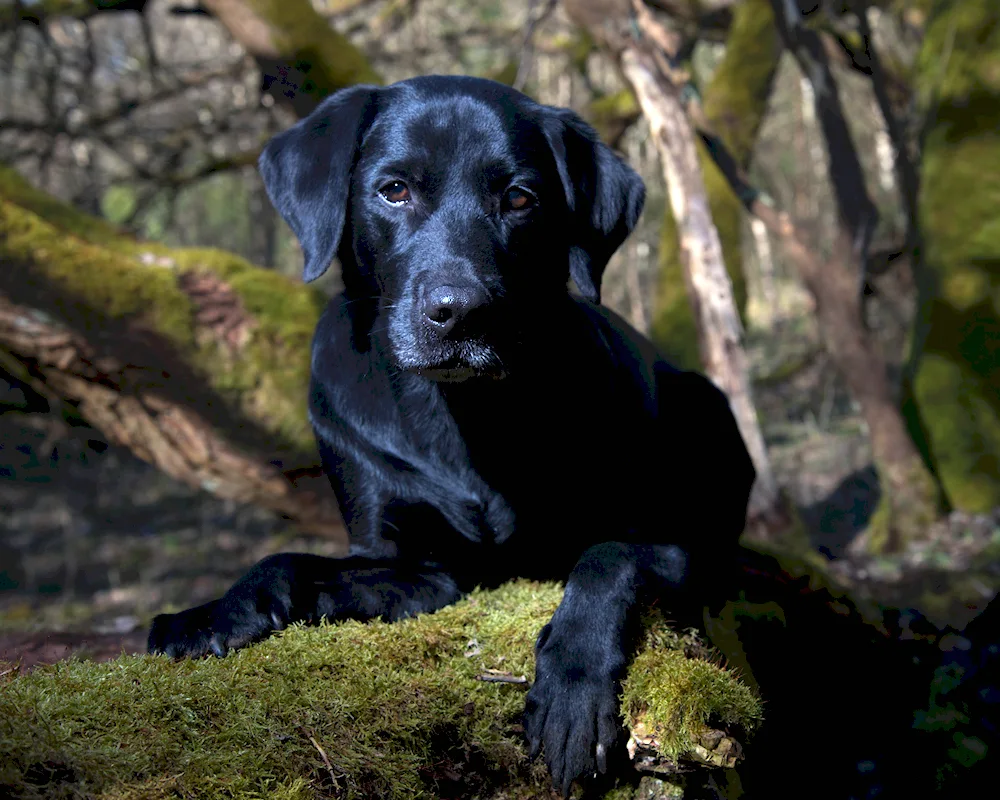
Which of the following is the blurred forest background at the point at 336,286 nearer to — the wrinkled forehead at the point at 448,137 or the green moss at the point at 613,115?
the green moss at the point at 613,115

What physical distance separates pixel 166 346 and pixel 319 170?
2.76m

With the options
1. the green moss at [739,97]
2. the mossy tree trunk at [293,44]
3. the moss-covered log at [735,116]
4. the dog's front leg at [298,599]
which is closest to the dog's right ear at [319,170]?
the dog's front leg at [298,599]

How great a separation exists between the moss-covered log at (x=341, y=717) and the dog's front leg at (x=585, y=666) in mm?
64

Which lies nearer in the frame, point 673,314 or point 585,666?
point 585,666

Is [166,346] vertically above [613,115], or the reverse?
[613,115]

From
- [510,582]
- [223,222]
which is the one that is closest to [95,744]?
[510,582]

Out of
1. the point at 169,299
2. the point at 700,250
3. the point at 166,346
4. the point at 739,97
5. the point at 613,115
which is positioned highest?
the point at 739,97

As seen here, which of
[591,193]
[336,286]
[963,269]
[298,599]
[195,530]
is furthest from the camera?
[336,286]

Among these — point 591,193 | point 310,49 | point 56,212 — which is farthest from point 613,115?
point 591,193

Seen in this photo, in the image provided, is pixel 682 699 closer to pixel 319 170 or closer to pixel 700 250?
pixel 319 170

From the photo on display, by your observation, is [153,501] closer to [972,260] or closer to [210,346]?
[210,346]

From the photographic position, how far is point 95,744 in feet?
5.77

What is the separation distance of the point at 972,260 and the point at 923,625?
146 inches

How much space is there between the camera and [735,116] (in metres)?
8.54
